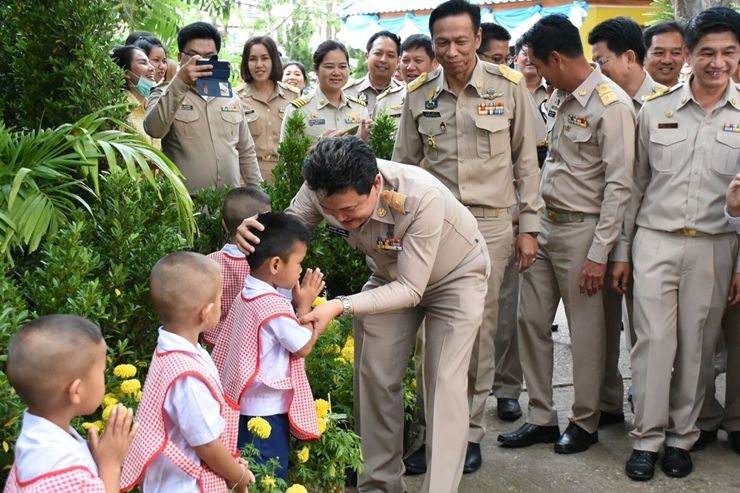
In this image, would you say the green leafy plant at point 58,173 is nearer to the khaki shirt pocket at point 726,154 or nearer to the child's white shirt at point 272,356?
the child's white shirt at point 272,356

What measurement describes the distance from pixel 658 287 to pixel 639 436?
0.74m

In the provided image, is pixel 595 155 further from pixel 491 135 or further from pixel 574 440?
pixel 574 440

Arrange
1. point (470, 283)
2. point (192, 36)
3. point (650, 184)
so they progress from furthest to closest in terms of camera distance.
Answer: point (192, 36), point (650, 184), point (470, 283)

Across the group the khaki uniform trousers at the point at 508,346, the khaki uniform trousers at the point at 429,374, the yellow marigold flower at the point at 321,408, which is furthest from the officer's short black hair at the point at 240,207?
the khaki uniform trousers at the point at 508,346

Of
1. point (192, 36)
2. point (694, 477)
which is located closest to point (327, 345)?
point (694, 477)

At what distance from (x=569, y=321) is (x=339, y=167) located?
2.13 m

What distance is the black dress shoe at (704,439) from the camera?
4895 mm

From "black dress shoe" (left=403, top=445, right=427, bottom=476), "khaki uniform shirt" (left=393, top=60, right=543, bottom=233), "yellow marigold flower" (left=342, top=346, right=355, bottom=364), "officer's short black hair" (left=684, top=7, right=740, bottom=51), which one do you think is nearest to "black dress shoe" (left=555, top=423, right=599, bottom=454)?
"black dress shoe" (left=403, top=445, right=427, bottom=476)

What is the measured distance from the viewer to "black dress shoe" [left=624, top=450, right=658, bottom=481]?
453 cm

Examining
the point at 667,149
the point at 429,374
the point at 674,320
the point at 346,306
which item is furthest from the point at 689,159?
the point at 346,306

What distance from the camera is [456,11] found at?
4672 mm

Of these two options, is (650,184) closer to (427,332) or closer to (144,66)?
(427,332)

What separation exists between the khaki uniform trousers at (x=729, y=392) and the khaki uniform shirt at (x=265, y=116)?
3.71 m

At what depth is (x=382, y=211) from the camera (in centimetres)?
367
